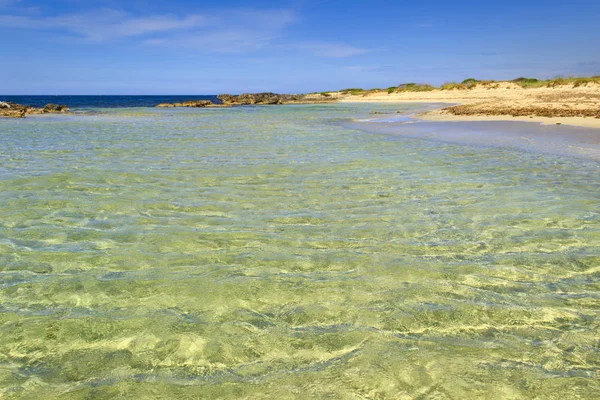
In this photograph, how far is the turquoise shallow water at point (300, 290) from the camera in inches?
107

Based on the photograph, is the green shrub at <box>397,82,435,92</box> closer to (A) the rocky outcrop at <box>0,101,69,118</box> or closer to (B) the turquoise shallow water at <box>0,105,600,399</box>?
(A) the rocky outcrop at <box>0,101,69,118</box>

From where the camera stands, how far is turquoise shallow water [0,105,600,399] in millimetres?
2719

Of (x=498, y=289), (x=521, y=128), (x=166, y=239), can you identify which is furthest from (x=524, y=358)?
(x=521, y=128)

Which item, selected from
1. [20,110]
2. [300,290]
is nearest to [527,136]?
[300,290]

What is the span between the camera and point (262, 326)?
3334mm

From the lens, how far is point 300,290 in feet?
12.9

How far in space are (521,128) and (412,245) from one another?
16504 millimetres

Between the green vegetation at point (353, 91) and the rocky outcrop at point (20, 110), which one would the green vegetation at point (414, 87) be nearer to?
the green vegetation at point (353, 91)

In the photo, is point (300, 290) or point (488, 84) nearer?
point (300, 290)

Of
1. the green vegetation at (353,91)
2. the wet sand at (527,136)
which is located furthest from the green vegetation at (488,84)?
the wet sand at (527,136)

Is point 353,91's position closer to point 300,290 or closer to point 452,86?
point 452,86

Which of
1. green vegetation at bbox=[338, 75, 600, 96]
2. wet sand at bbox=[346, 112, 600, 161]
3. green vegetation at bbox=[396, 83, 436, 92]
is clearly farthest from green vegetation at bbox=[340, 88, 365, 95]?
wet sand at bbox=[346, 112, 600, 161]

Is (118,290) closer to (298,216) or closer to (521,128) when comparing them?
(298,216)

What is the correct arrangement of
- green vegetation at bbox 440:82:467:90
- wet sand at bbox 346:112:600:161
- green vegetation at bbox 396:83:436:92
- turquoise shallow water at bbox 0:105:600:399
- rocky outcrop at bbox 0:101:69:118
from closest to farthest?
turquoise shallow water at bbox 0:105:600:399 < wet sand at bbox 346:112:600:161 < rocky outcrop at bbox 0:101:69:118 < green vegetation at bbox 440:82:467:90 < green vegetation at bbox 396:83:436:92
